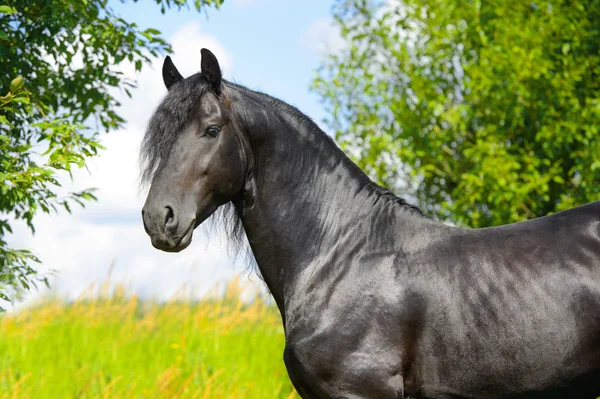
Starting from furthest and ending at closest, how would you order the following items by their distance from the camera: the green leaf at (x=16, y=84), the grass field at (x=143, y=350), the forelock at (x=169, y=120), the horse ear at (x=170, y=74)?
1. the grass field at (x=143, y=350)
2. the green leaf at (x=16, y=84)
3. the horse ear at (x=170, y=74)
4. the forelock at (x=169, y=120)

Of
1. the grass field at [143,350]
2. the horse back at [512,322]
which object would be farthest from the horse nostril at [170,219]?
the grass field at [143,350]

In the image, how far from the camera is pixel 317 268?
364cm

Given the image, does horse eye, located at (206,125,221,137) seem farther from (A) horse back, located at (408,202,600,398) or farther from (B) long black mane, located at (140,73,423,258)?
(A) horse back, located at (408,202,600,398)

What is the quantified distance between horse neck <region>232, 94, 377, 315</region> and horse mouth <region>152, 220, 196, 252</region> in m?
0.41

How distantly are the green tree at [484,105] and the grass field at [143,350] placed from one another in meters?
3.26

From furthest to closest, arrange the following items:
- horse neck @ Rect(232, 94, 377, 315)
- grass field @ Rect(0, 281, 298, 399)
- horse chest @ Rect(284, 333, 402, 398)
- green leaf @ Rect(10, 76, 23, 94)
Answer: grass field @ Rect(0, 281, 298, 399), green leaf @ Rect(10, 76, 23, 94), horse neck @ Rect(232, 94, 377, 315), horse chest @ Rect(284, 333, 402, 398)

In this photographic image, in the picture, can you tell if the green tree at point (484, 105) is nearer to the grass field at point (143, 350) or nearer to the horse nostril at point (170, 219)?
the grass field at point (143, 350)

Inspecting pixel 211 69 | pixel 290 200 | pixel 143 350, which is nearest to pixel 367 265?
pixel 290 200

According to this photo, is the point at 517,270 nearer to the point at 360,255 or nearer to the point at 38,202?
the point at 360,255

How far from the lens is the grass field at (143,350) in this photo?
23.6 ft

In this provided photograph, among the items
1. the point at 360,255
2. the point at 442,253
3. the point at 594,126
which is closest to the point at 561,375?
the point at 442,253

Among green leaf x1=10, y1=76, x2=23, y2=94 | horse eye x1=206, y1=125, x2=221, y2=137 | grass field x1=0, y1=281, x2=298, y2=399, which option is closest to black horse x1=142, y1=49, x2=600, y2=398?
horse eye x1=206, y1=125, x2=221, y2=137

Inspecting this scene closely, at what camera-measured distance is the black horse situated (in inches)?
134

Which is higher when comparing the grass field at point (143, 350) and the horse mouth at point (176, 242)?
the horse mouth at point (176, 242)
